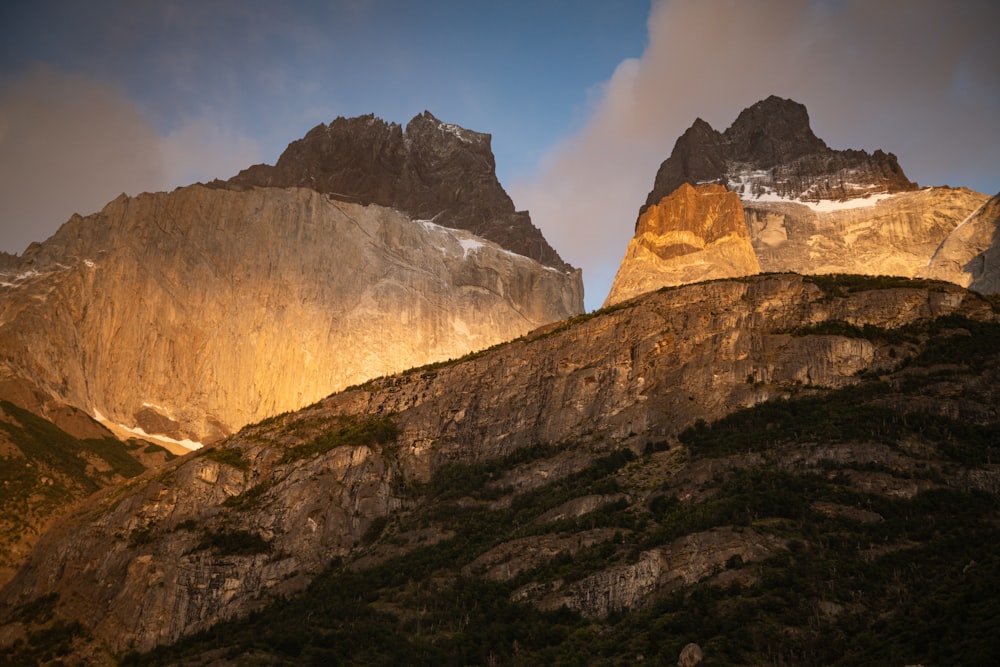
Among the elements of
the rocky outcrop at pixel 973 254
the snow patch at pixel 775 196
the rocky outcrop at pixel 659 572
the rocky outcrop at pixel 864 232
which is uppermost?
the snow patch at pixel 775 196

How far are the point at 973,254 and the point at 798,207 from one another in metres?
42.7

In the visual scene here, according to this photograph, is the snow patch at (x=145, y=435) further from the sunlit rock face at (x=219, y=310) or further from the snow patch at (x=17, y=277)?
the snow patch at (x=17, y=277)

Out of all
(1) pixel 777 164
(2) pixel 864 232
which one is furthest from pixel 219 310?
(1) pixel 777 164

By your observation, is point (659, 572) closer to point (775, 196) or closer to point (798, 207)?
point (798, 207)

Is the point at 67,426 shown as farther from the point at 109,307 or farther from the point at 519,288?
the point at 519,288

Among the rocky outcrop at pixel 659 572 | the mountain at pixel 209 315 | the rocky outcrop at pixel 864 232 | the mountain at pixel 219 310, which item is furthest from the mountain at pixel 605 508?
the rocky outcrop at pixel 864 232

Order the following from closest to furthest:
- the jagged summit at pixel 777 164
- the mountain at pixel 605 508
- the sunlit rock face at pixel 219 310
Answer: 1. the mountain at pixel 605 508
2. the sunlit rock face at pixel 219 310
3. the jagged summit at pixel 777 164

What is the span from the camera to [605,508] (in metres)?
81.2

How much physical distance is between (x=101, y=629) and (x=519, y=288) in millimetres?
114693

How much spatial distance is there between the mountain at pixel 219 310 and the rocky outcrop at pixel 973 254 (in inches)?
2682

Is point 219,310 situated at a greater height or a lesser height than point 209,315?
greater

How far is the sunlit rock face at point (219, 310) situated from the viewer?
148 meters

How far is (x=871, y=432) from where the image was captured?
3076 inches

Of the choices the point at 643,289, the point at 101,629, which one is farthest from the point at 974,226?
the point at 101,629
